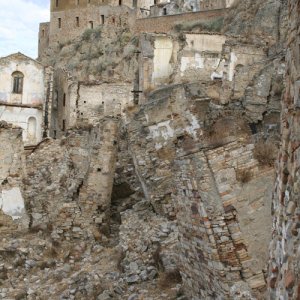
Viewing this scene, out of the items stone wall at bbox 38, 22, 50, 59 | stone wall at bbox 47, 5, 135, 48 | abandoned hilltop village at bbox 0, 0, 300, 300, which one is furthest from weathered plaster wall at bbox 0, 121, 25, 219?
stone wall at bbox 38, 22, 50, 59

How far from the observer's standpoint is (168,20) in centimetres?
4084

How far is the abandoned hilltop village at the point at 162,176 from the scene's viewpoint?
6094mm

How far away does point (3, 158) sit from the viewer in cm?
1357

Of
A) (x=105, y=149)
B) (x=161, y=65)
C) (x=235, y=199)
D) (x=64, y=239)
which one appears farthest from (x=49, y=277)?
(x=161, y=65)

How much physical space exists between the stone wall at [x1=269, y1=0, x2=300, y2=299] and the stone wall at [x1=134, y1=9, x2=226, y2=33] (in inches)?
1354

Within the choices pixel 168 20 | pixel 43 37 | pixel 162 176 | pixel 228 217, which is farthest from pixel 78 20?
pixel 228 217

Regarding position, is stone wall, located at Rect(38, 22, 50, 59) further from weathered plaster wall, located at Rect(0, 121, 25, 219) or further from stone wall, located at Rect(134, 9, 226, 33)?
weathered plaster wall, located at Rect(0, 121, 25, 219)

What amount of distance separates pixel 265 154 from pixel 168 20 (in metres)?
35.9

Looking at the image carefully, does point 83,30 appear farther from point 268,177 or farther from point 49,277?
point 268,177

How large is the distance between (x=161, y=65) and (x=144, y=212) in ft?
53.4

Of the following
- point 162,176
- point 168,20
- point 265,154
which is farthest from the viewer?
point 168,20

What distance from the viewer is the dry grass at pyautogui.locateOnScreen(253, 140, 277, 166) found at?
21.3 ft

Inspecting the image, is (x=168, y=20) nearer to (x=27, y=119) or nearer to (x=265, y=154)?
(x=27, y=119)

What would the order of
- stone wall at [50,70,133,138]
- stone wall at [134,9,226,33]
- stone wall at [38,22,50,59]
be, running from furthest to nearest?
stone wall at [38,22,50,59] < stone wall at [134,9,226,33] < stone wall at [50,70,133,138]
